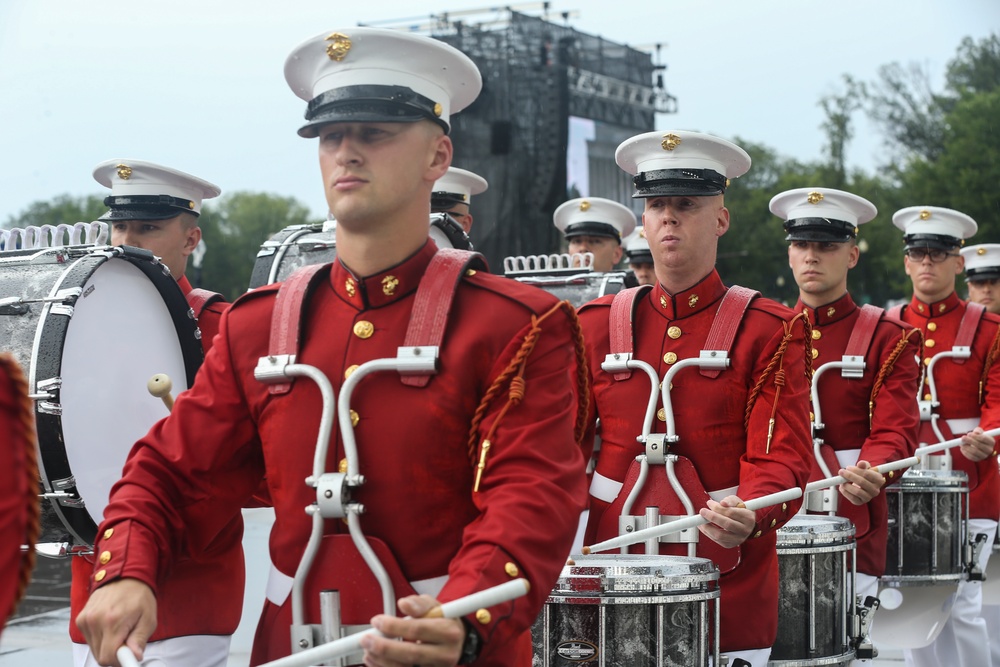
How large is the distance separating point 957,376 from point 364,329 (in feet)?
21.1

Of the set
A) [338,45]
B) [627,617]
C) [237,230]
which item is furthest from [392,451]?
[237,230]

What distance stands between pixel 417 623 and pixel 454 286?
843mm

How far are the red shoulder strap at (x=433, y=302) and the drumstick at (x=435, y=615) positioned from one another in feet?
1.78

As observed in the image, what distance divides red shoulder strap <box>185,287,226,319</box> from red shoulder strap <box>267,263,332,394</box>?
1.97 metres

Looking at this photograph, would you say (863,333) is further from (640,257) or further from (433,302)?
(433,302)

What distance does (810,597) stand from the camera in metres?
5.10

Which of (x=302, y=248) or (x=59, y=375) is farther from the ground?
(x=302, y=248)

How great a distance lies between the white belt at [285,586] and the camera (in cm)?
283

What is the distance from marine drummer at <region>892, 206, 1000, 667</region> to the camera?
316 inches

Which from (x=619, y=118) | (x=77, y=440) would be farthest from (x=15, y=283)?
(x=619, y=118)

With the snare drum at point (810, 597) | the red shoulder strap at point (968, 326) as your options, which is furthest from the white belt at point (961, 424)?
the snare drum at point (810, 597)

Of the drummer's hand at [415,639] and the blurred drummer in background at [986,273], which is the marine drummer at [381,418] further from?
the blurred drummer in background at [986,273]

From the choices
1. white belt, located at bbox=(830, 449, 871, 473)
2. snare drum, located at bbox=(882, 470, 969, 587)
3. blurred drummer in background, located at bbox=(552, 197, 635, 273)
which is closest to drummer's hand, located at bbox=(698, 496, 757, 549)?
white belt, located at bbox=(830, 449, 871, 473)

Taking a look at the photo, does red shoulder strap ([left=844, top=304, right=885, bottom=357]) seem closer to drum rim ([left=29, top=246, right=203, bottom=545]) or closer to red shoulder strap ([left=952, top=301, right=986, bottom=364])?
red shoulder strap ([left=952, top=301, right=986, bottom=364])
